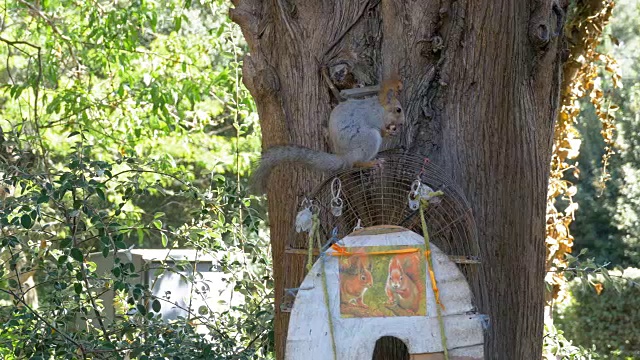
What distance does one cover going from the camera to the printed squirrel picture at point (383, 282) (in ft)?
7.10

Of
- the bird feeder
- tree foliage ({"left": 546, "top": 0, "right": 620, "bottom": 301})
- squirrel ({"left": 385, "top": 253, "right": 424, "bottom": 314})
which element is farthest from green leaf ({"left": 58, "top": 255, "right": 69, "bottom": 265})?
tree foliage ({"left": 546, "top": 0, "right": 620, "bottom": 301})

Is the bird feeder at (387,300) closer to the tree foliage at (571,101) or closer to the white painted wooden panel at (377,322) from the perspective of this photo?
the white painted wooden panel at (377,322)

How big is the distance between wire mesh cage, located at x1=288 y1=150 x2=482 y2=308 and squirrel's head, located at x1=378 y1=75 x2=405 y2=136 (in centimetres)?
9

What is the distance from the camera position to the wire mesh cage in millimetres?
2406

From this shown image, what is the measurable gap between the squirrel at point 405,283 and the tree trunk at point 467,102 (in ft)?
1.65

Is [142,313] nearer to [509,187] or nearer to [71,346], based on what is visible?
[71,346]

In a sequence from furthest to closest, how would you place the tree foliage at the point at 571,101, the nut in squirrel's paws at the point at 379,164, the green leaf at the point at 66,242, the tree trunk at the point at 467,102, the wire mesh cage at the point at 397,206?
the tree foliage at the point at 571,101, the green leaf at the point at 66,242, the tree trunk at the point at 467,102, the nut in squirrel's paws at the point at 379,164, the wire mesh cage at the point at 397,206

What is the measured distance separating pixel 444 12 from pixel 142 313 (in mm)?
1497

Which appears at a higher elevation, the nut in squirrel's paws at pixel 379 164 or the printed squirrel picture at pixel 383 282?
the nut in squirrel's paws at pixel 379 164

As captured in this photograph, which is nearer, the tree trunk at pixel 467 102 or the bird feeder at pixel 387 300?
the bird feeder at pixel 387 300

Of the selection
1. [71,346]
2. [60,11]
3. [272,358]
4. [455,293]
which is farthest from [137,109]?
[455,293]

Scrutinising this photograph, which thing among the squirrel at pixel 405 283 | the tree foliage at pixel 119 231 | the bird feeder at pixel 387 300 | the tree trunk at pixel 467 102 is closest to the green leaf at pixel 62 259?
the tree foliage at pixel 119 231

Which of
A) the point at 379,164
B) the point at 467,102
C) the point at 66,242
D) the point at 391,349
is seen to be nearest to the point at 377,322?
the point at 391,349

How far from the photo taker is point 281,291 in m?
2.77
